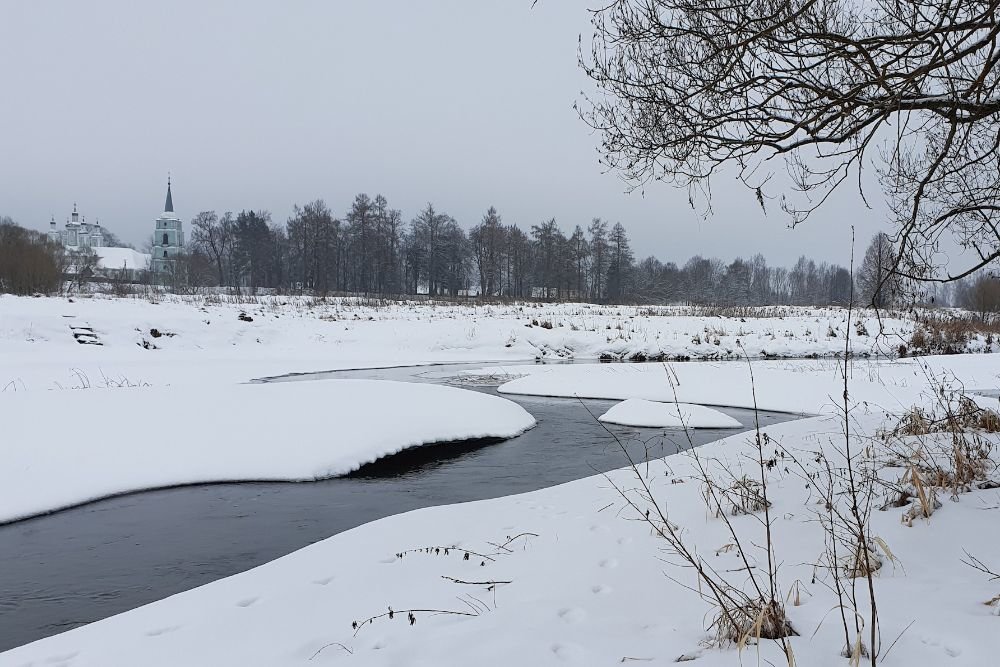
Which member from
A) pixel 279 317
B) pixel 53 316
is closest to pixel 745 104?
pixel 53 316

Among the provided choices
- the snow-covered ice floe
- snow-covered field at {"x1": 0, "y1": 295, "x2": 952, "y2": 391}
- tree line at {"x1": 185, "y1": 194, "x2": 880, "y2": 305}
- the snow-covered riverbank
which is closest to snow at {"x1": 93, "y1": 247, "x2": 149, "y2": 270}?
tree line at {"x1": 185, "y1": 194, "x2": 880, "y2": 305}

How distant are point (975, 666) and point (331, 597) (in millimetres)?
2819

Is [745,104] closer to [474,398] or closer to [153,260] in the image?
[474,398]

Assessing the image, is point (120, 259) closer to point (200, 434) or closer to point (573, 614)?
point (200, 434)

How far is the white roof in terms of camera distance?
87.2m

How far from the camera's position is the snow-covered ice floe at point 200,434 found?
5.80 metres

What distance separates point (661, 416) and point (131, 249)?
115405 millimetres

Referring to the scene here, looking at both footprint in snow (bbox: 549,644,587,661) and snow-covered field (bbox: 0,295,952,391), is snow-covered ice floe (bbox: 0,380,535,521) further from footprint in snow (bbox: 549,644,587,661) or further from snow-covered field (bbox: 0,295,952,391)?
footprint in snow (bbox: 549,644,587,661)

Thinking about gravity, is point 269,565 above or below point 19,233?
below

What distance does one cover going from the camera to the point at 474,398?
981 cm

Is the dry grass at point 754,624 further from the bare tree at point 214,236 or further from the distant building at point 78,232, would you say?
the distant building at point 78,232

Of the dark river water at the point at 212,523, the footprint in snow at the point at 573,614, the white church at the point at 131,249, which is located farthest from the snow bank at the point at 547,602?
the white church at the point at 131,249

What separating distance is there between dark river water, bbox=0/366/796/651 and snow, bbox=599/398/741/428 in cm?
95

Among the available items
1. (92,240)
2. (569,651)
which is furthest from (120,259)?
(569,651)
